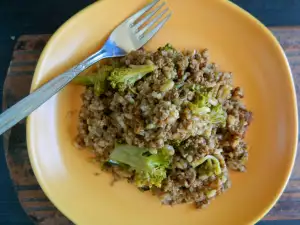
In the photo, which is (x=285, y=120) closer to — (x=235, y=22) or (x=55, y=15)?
(x=235, y=22)

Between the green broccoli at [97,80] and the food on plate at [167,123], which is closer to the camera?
the food on plate at [167,123]

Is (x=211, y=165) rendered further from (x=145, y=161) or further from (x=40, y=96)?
(x=40, y=96)

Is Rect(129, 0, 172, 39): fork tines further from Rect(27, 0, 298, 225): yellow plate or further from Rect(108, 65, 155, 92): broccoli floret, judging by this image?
Rect(108, 65, 155, 92): broccoli floret

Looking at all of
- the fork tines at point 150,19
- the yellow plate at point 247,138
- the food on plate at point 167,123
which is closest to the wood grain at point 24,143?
the yellow plate at point 247,138

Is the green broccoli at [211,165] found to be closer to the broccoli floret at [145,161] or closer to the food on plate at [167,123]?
the food on plate at [167,123]

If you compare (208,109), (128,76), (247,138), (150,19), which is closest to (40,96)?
(128,76)

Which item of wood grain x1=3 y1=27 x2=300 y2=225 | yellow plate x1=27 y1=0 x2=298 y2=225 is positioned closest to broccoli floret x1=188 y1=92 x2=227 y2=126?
yellow plate x1=27 y1=0 x2=298 y2=225

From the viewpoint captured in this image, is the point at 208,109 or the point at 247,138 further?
the point at 247,138
